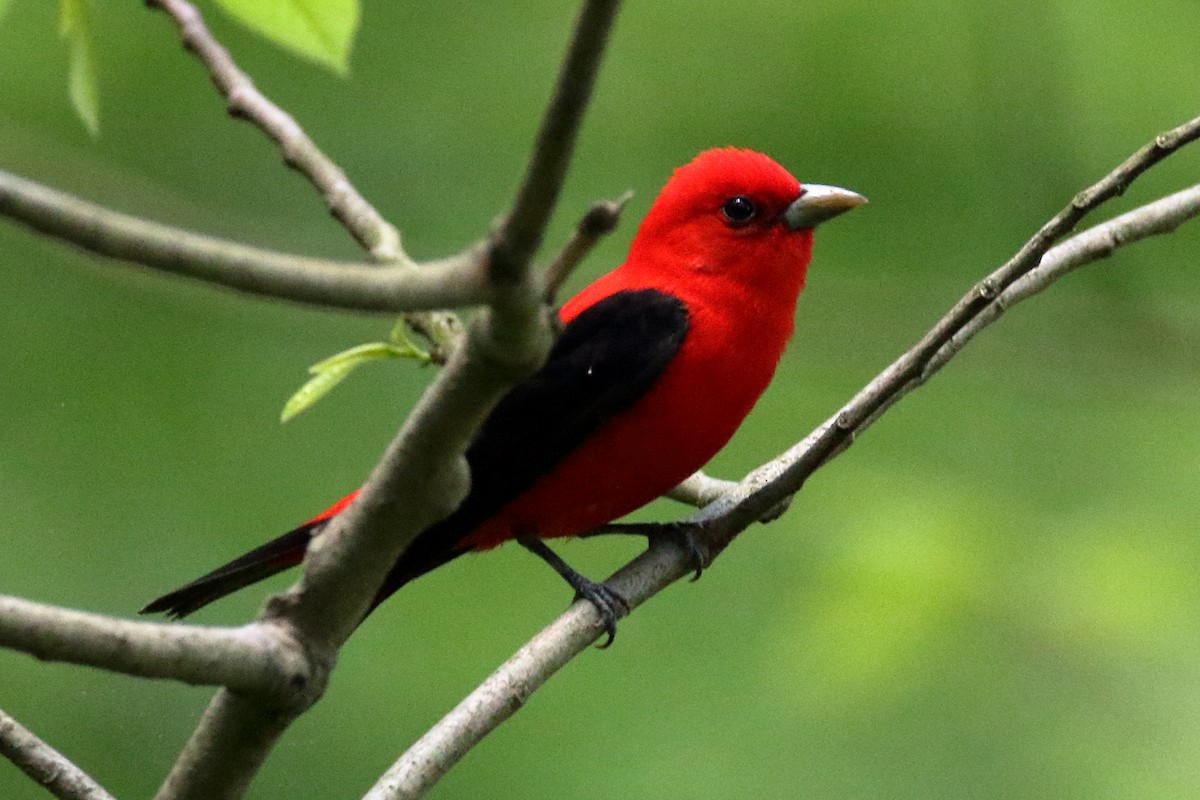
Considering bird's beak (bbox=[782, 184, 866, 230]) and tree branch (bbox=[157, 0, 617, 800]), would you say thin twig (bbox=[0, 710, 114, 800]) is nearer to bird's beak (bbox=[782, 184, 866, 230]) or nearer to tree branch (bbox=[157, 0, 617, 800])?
tree branch (bbox=[157, 0, 617, 800])

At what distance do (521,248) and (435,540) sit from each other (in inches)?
108

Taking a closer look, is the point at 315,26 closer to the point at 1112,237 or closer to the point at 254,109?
the point at 254,109

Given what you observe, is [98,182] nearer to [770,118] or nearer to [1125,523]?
[770,118]

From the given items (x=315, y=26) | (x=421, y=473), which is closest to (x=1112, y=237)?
(x=421, y=473)

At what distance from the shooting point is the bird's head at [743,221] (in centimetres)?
529

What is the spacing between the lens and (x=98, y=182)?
657cm

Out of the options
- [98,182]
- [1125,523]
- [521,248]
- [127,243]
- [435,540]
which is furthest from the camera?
[98,182]

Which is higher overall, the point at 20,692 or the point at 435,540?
the point at 20,692

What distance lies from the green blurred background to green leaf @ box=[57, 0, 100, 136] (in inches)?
145

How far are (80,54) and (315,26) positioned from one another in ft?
1.63

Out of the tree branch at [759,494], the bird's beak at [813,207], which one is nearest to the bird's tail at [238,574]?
the tree branch at [759,494]

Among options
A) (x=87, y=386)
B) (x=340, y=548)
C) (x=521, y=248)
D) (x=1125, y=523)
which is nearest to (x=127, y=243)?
(x=521, y=248)

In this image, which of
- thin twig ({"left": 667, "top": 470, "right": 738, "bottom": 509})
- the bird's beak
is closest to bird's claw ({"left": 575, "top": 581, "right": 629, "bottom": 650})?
thin twig ({"left": 667, "top": 470, "right": 738, "bottom": 509})

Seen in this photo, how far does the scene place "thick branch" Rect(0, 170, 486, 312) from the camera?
1.75m
